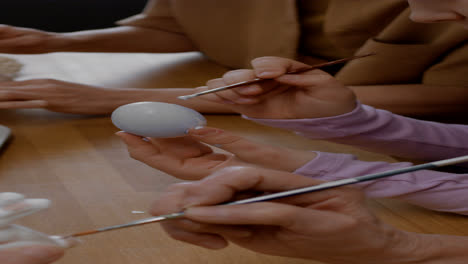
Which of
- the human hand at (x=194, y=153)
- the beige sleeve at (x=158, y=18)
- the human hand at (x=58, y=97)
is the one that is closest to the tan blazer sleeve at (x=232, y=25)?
the beige sleeve at (x=158, y=18)

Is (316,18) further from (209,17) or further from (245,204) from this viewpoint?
(245,204)

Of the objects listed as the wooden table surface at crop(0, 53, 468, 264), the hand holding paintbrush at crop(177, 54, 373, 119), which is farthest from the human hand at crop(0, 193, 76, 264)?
the hand holding paintbrush at crop(177, 54, 373, 119)

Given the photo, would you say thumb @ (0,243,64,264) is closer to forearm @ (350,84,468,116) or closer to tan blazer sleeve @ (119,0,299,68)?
forearm @ (350,84,468,116)

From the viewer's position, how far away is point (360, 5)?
82 cm

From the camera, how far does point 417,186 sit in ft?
1.78

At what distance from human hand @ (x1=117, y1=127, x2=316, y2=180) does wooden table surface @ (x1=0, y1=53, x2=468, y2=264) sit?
0.18 ft

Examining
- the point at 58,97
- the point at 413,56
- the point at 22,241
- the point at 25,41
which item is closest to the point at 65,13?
the point at 25,41

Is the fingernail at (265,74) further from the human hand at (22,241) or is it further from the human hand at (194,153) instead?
the human hand at (22,241)

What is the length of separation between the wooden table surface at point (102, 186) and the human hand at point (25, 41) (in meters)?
0.17

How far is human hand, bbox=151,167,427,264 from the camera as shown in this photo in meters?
0.34

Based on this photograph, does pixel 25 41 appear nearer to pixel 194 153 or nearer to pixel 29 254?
pixel 194 153

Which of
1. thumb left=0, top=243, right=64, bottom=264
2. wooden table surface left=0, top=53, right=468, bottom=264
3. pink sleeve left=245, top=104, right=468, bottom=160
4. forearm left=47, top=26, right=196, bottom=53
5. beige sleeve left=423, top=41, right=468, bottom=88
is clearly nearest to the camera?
thumb left=0, top=243, right=64, bottom=264

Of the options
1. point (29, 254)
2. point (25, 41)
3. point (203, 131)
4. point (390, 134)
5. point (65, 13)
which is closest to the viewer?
point (29, 254)

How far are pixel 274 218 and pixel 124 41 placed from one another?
0.81m
